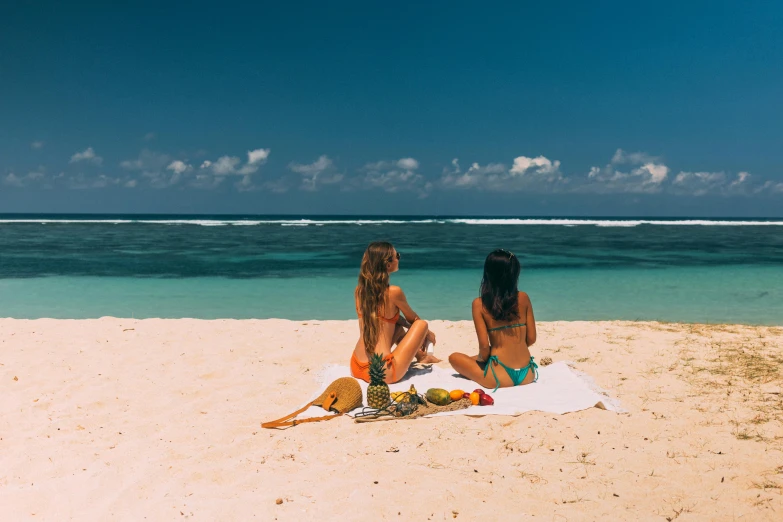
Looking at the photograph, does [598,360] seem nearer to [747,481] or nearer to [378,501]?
[747,481]

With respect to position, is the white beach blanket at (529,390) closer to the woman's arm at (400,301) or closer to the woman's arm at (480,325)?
the woman's arm at (480,325)

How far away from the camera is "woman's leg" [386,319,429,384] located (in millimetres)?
5906

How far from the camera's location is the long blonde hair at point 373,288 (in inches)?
227

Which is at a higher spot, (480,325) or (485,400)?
(480,325)

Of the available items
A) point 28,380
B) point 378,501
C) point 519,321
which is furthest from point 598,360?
point 28,380

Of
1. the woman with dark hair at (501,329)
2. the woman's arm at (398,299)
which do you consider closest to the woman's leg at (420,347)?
the woman's arm at (398,299)

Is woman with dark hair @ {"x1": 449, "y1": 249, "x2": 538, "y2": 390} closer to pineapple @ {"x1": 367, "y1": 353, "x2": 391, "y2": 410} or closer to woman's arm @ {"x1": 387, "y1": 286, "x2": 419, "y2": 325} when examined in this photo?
woman's arm @ {"x1": 387, "y1": 286, "x2": 419, "y2": 325}

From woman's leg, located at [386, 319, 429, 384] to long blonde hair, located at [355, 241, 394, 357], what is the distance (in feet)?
0.94

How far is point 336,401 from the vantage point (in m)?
5.19

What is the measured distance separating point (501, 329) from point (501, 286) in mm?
459

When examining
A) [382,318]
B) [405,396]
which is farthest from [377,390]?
[382,318]

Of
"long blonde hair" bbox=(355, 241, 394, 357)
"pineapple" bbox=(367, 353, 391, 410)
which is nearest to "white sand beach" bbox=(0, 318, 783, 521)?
"pineapple" bbox=(367, 353, 391, 410)

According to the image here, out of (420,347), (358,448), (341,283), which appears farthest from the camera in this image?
(341,283)

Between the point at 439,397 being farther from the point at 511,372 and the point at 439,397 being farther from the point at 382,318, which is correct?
the point at 382,318
